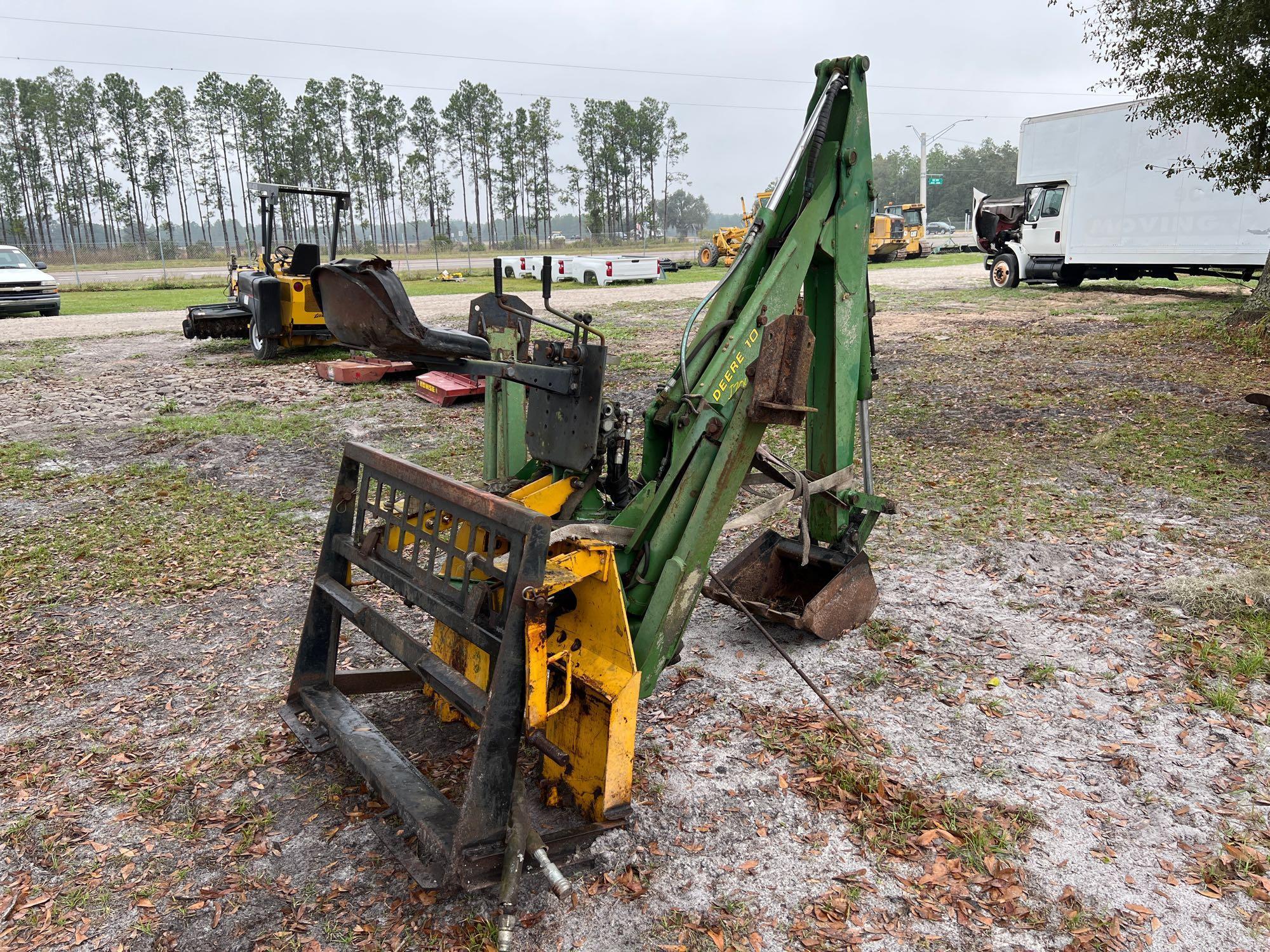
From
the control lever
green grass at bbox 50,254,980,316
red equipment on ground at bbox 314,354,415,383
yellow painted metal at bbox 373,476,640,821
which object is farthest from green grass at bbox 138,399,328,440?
green grass at bbox 50,254,980,316

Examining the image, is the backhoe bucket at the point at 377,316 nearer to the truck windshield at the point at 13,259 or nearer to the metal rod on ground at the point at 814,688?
the metal rod on ground at the point at 814,688

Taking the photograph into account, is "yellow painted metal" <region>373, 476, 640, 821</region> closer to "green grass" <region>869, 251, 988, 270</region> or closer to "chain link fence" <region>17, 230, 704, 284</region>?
"chain link fence" <region>17, 230, 704, 284</region>

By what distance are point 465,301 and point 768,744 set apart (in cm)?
2012

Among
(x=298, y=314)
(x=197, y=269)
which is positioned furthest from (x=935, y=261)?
(x=197, y=269)

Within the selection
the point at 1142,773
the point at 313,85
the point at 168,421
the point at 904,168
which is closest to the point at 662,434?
the point at 1142,773

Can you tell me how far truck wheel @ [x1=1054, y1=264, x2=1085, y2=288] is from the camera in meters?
21.0

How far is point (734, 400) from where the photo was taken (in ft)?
11.5

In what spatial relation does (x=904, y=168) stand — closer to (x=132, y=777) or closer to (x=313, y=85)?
(x=313, y=85)

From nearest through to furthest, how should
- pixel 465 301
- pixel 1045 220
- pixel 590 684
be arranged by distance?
pixel 590 684 → pixel 1045 220 → pixel 465 301

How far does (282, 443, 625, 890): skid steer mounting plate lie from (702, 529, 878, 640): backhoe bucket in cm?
154

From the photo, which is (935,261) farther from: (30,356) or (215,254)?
(215,254)

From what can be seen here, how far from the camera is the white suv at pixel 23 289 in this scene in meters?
19.4

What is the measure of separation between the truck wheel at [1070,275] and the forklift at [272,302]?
627 inches

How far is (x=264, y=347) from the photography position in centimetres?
1351
